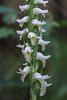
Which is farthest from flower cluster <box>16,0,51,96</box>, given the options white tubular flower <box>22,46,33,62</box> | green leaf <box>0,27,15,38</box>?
green leaf <box>0,27,15,38</box>

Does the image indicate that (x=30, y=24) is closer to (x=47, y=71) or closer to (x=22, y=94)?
(x=22, y=94)

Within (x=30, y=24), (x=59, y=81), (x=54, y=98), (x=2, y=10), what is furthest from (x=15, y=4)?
(x=30, y=24)

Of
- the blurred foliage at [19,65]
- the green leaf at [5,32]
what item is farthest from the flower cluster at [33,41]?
the green leaf at [5,32]

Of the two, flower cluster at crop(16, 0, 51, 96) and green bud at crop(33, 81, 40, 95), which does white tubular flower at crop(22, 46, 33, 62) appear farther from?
green bud at crop(33, 81, 40, 95)

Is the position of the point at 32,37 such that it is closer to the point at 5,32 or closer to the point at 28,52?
the point at 28,52

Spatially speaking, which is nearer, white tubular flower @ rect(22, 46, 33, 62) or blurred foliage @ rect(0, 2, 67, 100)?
white tubular flower @ rect(22, 46, 33, 62)

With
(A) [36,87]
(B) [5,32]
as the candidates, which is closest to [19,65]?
(B) [5,32]

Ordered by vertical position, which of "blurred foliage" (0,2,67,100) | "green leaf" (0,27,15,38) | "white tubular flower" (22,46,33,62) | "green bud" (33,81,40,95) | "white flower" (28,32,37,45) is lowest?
"blurred foliage" (0,2,67,100)

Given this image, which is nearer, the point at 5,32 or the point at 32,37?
the point at 32,37

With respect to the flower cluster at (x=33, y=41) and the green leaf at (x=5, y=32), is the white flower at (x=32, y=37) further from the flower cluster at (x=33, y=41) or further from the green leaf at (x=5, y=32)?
the green leaf at (x=5, y=32)

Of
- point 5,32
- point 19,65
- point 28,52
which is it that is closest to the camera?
point 28,52

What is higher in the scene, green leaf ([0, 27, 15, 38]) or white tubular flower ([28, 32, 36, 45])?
white tubular flower ([28, 32, 36, 45])
